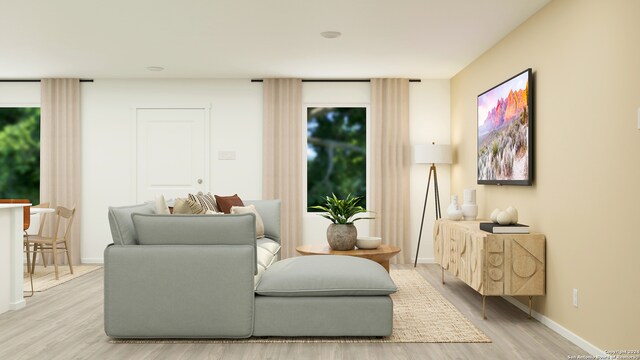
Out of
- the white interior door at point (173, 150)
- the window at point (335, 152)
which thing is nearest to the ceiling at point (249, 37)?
the white interior door at point (173, 150)

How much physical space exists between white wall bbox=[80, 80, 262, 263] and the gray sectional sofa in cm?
381

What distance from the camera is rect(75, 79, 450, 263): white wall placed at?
736 cm

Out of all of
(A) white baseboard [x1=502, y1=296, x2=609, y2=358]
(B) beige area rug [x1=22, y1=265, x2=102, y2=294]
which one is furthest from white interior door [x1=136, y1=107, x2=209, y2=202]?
(A) white baseboard [x1=502, y1=296, x2=609, y2=358]

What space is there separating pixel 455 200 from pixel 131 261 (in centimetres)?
330

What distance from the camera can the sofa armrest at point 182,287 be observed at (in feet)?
11.5

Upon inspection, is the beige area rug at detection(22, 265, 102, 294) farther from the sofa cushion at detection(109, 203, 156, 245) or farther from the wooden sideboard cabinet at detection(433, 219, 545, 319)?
the wooden sideboard cabinet at detection(433, 219, 545, 319)

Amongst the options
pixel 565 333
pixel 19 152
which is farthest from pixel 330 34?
pixel 19 152

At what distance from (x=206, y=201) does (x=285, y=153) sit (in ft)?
6.28

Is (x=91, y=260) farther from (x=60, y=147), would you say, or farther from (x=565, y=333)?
(x=565, y=333)

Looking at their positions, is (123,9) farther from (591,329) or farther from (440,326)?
(591,329)

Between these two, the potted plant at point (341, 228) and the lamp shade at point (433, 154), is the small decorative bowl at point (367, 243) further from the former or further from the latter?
the lamp shade at point (433, 154)

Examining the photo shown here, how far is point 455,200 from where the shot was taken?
5.56m

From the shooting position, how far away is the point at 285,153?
7.27 meters

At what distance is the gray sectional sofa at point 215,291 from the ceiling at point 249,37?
183 cm
